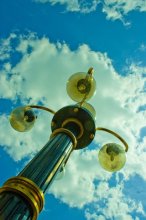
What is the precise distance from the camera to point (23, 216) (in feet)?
13.8

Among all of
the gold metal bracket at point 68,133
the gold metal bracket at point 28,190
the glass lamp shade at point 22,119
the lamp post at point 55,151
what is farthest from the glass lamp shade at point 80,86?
the gold metal bracket at point 28,190

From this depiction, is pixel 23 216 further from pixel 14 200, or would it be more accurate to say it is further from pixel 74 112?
pixel 74 112

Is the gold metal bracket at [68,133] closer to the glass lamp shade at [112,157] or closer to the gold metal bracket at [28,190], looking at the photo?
the glass lamp shade at [112,157]

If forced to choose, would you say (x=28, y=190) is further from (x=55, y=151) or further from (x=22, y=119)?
(x=22, y=119)

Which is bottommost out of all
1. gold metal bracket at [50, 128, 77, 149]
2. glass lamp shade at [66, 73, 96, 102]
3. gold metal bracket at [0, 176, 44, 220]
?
gold metal bracket at [0, 176, 44, 220]

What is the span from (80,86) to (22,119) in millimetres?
1491

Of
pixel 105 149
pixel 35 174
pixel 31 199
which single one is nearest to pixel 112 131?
pixel 105 149

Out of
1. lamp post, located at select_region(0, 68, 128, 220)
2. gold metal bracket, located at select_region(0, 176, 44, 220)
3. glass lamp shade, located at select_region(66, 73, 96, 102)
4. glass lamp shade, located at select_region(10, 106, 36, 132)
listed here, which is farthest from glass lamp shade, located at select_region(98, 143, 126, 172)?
gold metal bracket, located at select_region(0, 176, 44, 220)

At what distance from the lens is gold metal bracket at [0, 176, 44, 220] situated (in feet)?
14.4

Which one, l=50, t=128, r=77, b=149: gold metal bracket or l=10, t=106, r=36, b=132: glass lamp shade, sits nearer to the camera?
l=50, t=128, r=77, b=149: gold metal bracket

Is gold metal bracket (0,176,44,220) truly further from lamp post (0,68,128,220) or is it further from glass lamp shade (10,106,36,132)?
glass lamp shade (10,106,36,132)

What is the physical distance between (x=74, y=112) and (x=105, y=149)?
1.22 metres

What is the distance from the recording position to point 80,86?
7.73 meters

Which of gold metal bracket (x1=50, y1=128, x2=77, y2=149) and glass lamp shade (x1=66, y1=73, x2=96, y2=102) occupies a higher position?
glass lamp shade (x1=66, y1=73, x2=96, y2=102)
